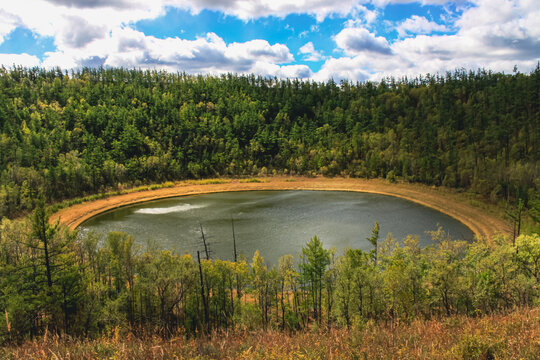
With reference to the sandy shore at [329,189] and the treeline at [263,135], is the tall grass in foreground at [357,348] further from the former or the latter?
the treeline at [263,135]

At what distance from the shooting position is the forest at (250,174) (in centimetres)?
2052

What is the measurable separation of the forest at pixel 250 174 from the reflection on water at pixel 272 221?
15.5 feet

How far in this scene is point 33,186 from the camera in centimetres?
6381

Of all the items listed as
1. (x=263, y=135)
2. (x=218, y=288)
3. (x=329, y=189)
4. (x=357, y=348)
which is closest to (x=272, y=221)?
(x=218, y=288)

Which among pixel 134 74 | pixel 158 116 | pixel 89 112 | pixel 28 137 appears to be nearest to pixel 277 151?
pixel 158 116

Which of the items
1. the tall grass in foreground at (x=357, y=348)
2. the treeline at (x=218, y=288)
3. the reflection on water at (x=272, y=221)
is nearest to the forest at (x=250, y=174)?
the treeline at (x=218, y=288)

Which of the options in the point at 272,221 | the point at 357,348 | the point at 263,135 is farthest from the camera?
the point at 263,135

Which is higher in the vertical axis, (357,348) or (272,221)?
(357,348)

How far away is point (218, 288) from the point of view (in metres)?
26.6

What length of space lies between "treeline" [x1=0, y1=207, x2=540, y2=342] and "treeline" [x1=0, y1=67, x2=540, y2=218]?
37.3 m

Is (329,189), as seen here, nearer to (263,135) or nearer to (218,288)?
(263,135)

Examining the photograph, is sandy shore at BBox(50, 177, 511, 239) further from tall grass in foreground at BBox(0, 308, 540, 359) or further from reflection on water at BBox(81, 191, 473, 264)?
tall grass in foreground at BBox(0, 308, 540, 359)

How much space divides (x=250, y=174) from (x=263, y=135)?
15266mm

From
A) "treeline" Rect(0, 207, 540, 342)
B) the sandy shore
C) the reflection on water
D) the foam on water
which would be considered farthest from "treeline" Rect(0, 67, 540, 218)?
"treeline" Rect(0, 207, 540, 342)
